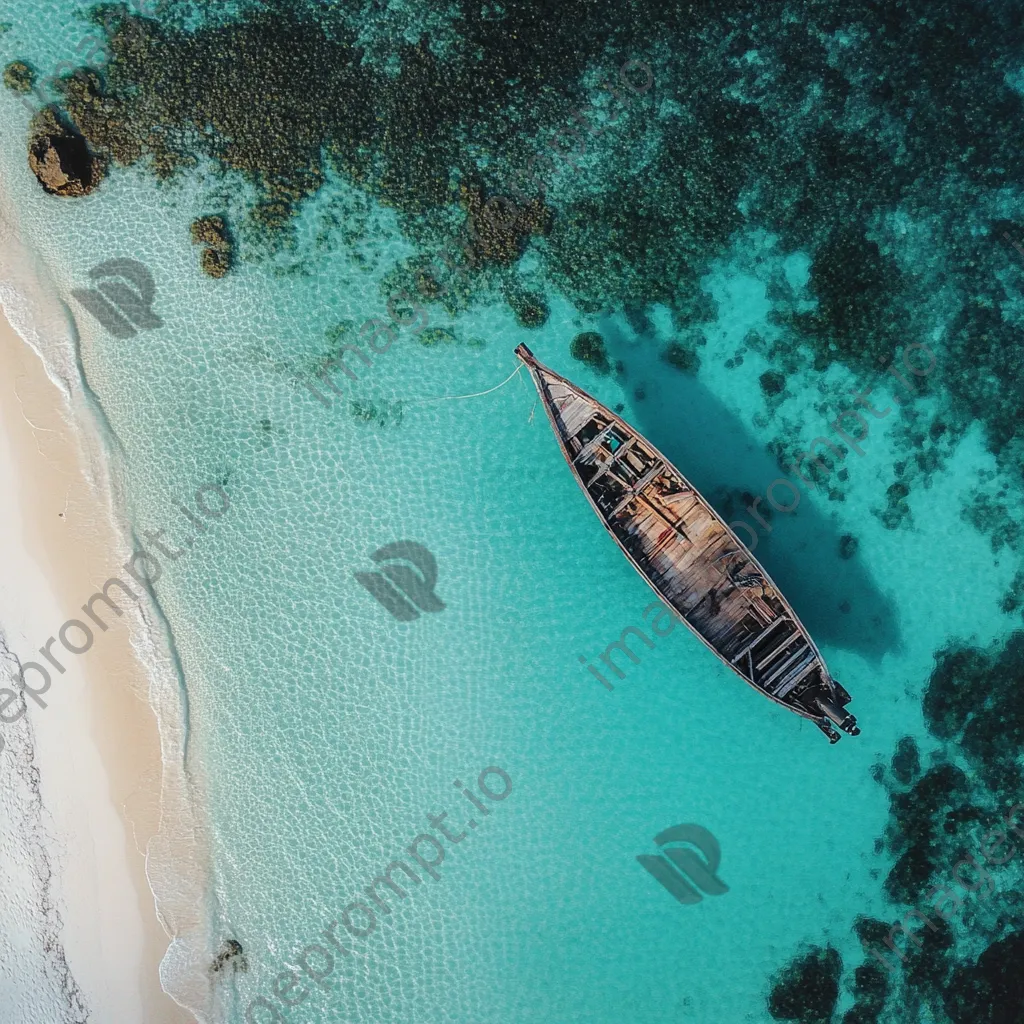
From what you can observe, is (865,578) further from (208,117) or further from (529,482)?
(208,117)

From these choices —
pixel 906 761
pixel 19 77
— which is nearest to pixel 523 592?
pixel 906 761

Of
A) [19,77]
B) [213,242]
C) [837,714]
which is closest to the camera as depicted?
[837,714]

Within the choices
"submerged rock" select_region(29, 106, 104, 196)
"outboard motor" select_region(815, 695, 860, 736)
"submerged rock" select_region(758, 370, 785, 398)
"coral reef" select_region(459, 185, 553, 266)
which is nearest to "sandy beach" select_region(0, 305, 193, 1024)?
→ "submerged rock" select_region(29, 106, 104, 196)

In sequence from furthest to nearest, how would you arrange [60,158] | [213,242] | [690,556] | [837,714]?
1. [213,242]
2. [60,158]
3. [690,556]
4. [837,714]

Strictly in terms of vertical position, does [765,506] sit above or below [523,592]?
above

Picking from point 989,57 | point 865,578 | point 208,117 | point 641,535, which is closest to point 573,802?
point 641,535

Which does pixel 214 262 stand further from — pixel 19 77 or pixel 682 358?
pixel 682 358
